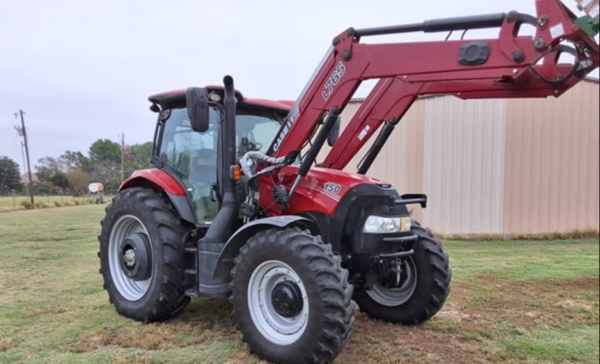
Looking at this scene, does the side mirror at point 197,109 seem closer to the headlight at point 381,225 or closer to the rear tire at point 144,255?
the rear tire at point 144,255

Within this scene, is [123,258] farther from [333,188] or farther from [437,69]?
[437,69]

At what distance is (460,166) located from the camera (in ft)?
39.6

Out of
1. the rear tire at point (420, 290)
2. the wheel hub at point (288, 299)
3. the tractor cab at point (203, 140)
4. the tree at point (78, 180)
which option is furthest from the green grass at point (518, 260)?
the tree at point (78, 180)

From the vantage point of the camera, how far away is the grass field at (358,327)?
3799 millimetres

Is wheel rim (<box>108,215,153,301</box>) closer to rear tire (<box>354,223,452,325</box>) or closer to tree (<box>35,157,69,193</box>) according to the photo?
rear tire (<box>354,223,452,325</box>)

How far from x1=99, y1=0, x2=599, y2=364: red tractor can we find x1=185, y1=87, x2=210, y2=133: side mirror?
0.05 ft

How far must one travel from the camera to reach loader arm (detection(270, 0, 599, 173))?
2.89 meters

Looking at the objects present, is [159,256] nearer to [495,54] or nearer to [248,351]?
[248,351]

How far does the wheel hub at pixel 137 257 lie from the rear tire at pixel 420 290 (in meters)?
2.13

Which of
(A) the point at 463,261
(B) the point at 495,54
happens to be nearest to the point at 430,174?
(A) the point at 463,261

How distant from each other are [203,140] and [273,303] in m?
1.89

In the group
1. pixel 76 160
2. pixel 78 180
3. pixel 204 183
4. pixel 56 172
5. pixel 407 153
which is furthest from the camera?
pixel 76 160

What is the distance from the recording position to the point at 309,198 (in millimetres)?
4215

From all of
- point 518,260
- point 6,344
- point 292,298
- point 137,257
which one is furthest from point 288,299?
point 518,260
